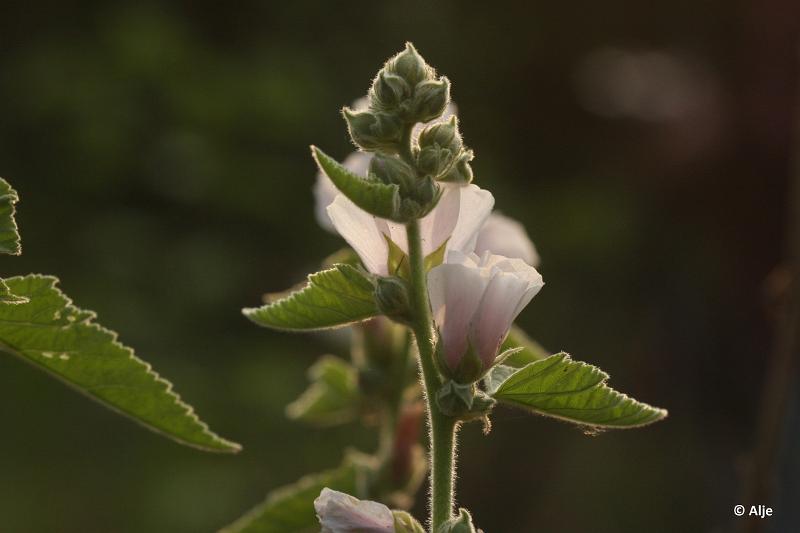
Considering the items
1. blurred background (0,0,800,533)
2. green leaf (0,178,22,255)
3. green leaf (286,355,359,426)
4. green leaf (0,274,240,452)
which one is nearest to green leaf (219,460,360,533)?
green leaf (286,355,359,426)

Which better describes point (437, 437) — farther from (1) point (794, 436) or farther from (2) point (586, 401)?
(1) point (794, 436)

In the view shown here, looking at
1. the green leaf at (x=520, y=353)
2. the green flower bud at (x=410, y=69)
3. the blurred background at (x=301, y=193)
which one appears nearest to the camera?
the green flower bud at (x=410, y=69)

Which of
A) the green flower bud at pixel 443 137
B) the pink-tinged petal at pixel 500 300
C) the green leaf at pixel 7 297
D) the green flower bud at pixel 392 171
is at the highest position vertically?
the green flower bud at pixel 443 137

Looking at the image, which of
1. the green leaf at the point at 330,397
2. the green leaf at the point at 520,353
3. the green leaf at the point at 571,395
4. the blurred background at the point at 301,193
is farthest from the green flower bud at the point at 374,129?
the blurred background at the point at 301,193

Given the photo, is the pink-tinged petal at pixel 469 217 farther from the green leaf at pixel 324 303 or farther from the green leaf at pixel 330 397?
the green leaf at pixel 330 397

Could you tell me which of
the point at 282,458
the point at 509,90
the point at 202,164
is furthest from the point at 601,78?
the point at 282,458

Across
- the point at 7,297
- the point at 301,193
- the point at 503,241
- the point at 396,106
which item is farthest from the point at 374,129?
the point at 301,193
